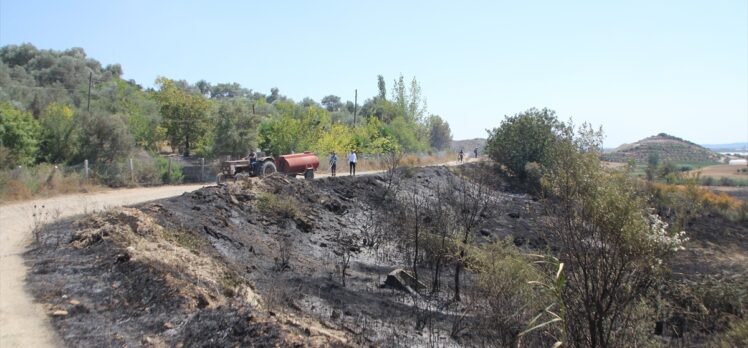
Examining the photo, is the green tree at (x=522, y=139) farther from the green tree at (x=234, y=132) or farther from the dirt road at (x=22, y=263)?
the dirt road at (x=22, y=263)

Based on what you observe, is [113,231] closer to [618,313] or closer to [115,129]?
[618,313]

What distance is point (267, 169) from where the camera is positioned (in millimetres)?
25109

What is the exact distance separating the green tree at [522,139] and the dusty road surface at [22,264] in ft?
112

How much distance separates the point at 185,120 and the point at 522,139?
2793cm

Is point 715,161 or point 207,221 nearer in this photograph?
point 207,221

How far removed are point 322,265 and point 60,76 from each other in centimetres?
5719

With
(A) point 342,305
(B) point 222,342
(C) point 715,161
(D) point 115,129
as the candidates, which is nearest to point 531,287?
(A) point 342,305

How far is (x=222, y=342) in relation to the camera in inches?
291

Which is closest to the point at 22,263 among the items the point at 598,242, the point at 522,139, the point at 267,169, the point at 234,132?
the point at 598,242

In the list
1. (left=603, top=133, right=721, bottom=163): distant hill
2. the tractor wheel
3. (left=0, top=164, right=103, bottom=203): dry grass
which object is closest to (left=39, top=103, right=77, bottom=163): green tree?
(left=0, top=164, right=103, bottom=203): dry grass

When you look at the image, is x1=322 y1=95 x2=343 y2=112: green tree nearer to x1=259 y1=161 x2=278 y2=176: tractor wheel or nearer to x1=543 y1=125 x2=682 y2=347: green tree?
x1=259 y1=161 x2=278 y2=176: tractor wheel

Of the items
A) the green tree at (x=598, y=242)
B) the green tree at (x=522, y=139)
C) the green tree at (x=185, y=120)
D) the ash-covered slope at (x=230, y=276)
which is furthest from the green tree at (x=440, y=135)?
the green tree at (x=598, y=242)

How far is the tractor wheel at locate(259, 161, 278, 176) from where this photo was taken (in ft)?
80.7

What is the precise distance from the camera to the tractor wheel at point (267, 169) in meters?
24.6
